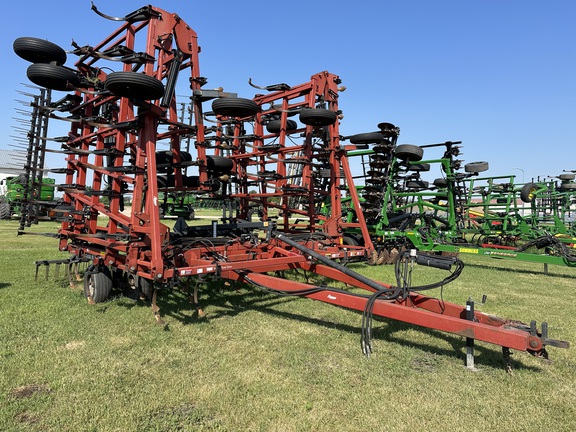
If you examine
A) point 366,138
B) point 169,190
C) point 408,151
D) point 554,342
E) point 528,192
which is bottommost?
point 554,342

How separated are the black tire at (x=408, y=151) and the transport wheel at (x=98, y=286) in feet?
23.6

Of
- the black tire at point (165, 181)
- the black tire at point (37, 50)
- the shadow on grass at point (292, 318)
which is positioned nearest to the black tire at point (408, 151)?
the shadow on grass at point (292, 318)

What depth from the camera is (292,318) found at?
4.91 m

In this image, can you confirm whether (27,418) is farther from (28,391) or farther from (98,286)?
(98,286)

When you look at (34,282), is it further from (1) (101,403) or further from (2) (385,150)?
(2) (385,150)

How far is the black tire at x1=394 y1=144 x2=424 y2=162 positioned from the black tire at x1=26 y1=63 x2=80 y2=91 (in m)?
7.09

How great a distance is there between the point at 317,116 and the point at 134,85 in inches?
128

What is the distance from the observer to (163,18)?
5461 millimetres

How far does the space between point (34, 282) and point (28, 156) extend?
236cm

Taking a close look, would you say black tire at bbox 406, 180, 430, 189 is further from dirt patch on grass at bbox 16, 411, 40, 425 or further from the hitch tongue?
dirt patch on grass at bbox 16, 411, 40, 425

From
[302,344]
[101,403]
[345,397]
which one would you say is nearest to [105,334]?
[101,403]

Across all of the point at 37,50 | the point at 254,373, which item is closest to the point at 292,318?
the point at 254,373

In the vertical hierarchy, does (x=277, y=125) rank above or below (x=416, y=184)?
above

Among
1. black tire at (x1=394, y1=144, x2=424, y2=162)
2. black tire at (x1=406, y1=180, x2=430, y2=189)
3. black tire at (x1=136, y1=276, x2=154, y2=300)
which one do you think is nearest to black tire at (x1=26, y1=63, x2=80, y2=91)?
black tire at (x1=136, y1=276, x2=154, y2=300)
